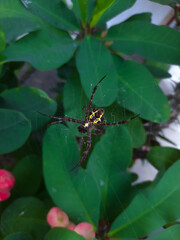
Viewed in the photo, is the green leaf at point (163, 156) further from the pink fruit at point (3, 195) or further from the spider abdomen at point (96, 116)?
the pink fruit at point (3, 195)

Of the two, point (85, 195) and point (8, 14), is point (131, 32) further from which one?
point (85, 195)

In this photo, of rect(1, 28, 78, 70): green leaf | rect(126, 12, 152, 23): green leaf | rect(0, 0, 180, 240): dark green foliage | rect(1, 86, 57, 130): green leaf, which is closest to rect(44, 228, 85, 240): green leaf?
rect(0, 0, 180, 240): dark green foliage

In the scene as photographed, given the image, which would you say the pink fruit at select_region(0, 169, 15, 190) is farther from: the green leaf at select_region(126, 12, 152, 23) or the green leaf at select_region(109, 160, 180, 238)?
the green leaf at select_region(126, 12, 152, 23)

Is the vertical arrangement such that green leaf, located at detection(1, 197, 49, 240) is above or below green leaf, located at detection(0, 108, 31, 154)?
below

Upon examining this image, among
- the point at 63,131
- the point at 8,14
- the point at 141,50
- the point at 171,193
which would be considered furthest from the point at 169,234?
the point at 8,14

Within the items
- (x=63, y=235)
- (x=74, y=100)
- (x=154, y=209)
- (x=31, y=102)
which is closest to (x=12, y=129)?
(x=31, y=102)

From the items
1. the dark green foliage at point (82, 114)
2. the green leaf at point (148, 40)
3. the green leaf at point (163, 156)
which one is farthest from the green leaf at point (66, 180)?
the green leaf at point (148, 40)

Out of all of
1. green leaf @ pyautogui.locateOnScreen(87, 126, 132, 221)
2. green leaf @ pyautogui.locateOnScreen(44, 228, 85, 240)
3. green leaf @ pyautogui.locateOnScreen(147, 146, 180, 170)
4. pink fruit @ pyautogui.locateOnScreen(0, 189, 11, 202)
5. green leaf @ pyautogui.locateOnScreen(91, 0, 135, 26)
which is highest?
green leaf @ pyautogui.locateOnScreen(91, 0, 135, 26)
